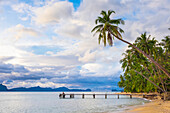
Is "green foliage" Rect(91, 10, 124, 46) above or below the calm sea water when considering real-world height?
above

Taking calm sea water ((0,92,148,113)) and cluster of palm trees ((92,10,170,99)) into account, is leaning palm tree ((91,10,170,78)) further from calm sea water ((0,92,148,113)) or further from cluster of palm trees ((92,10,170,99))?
calm sea water ((0,92,148,113))

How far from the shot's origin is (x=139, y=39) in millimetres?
48250

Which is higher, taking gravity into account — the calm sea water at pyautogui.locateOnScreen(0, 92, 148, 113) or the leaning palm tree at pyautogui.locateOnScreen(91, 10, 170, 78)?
the leaning palm tree at pyautogui.locateOnScreen(91, 10, 170, 78)

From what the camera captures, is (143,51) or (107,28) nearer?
(107,28)

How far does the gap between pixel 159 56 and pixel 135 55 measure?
6.50 m

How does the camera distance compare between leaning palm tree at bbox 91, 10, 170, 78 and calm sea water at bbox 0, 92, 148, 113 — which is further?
calm sea water at bbox 0, 92, 148, 113

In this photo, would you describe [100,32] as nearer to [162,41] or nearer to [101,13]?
[101,13]

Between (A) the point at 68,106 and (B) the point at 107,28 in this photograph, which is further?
(A) the point at 68,106

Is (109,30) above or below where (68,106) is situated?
above

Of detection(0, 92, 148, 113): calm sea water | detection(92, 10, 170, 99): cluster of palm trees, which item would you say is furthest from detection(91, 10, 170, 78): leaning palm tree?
detection(0, 92, 148, 113): calm sea water

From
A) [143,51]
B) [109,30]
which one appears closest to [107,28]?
[109,30]

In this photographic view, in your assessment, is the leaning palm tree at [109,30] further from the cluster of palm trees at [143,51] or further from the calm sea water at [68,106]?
the calm sea water at [68,106]

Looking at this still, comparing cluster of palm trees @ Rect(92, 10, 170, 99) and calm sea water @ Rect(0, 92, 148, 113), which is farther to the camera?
calm sea water @ Rect(0, 92, 148, 113)

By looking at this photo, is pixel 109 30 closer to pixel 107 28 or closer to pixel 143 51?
pixel 107 28
